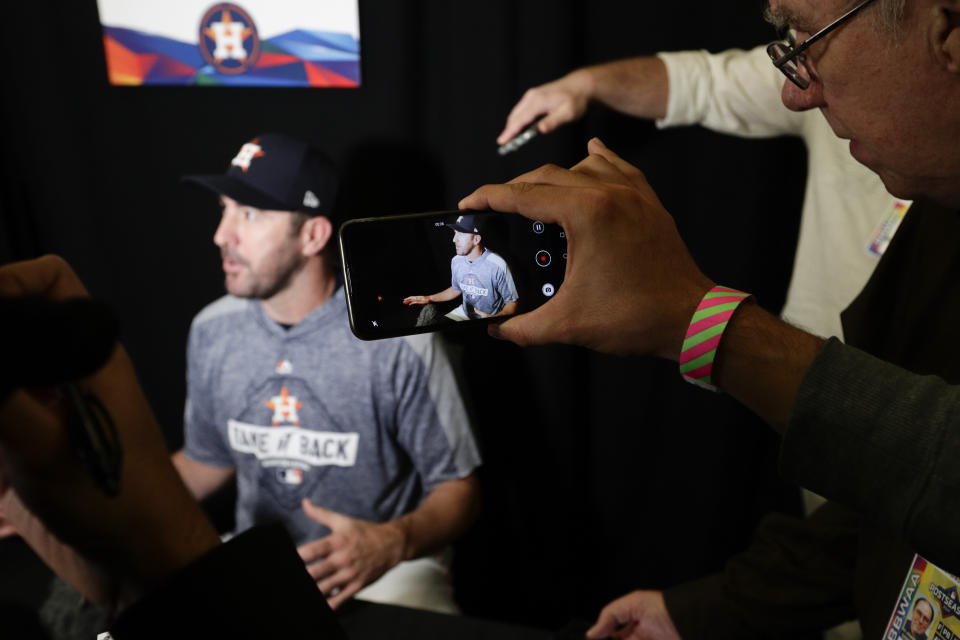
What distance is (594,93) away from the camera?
1.40m

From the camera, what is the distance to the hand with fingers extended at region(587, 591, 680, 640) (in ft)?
3.35

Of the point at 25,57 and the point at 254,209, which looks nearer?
the point at 254,209

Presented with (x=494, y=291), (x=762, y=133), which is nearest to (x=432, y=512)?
(x=494, y=291)

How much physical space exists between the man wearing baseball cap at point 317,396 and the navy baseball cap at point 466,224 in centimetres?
79

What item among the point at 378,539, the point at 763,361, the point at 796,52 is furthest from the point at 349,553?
the point at 796,52

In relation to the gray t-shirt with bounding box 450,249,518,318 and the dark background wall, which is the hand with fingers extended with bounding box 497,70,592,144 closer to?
the dark background wall

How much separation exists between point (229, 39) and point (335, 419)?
88 centimetres

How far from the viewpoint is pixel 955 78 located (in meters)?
0.61

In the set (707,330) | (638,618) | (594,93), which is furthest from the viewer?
(594,93)

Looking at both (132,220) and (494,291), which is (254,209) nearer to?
(132,220)

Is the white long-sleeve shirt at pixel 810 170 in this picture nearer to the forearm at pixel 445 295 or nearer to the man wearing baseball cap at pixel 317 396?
the man wearing baseball cap at pixel 317 396

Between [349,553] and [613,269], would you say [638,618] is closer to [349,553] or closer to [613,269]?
[349,553]

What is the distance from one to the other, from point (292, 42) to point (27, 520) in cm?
124

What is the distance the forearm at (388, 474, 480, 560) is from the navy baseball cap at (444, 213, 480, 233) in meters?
0.83
